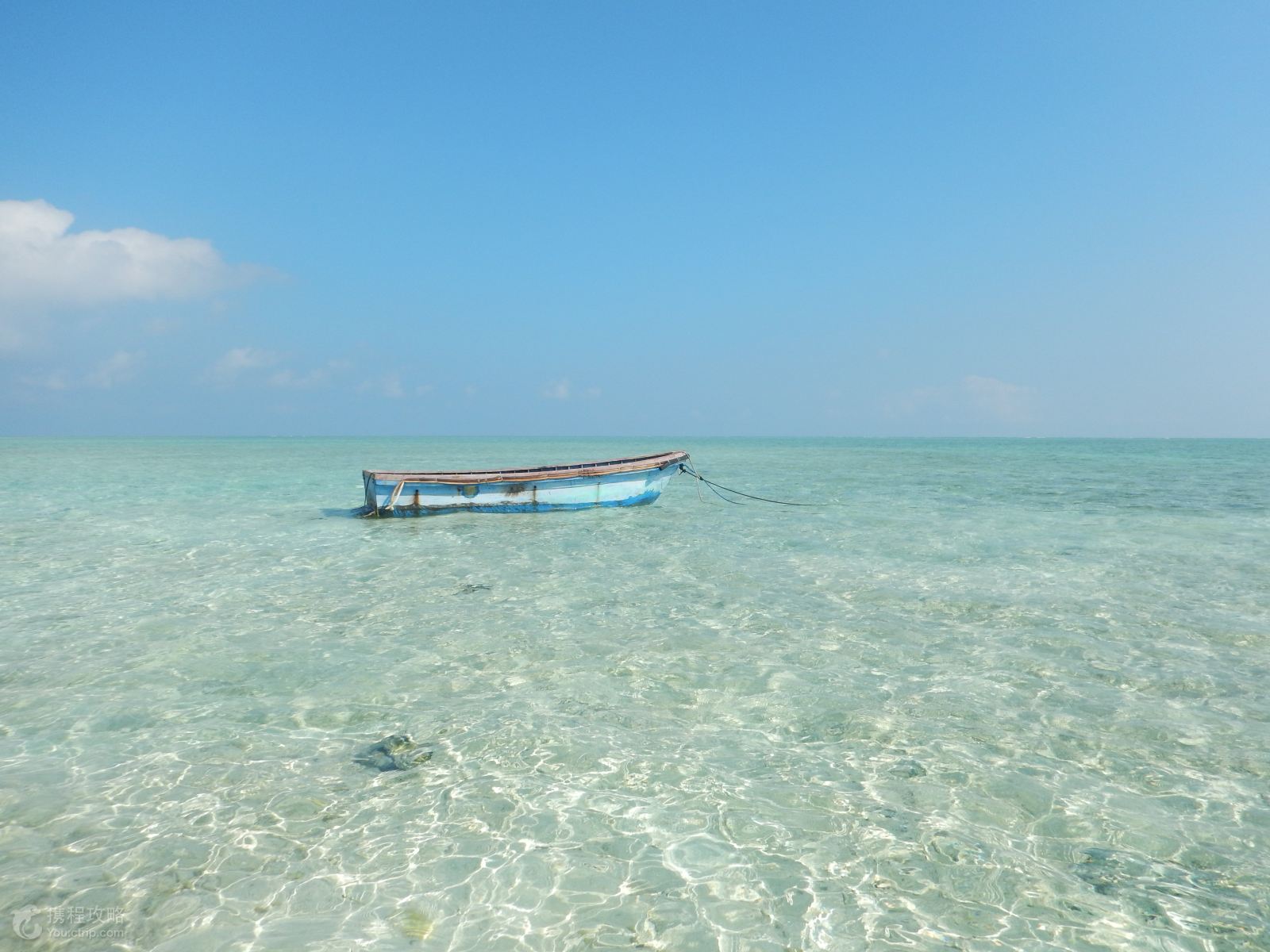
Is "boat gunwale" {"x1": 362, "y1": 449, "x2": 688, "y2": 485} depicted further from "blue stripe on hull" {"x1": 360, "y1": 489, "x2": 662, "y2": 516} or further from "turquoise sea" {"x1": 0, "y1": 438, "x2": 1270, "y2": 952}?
"turquoise sea" {"x1": 0, "y1": 438, "x2": 1270, "y2": 952}

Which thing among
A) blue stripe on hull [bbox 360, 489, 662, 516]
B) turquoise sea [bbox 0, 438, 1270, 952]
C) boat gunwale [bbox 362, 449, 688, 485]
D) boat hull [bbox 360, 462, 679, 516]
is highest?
boat gunwale [bbox 362, 449, 688, 485]

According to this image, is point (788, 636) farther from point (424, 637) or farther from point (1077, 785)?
point (424, 637)

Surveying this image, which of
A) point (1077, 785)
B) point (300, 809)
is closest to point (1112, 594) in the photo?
point (1077, 785)

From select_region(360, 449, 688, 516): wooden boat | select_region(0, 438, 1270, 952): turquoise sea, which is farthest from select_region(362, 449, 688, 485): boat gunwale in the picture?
select_region(0, 438, 1270, 952): turquoise sea

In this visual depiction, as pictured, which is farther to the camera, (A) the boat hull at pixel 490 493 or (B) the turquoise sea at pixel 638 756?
(A) the boat hull at pixel 490 493

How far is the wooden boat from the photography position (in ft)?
70.8

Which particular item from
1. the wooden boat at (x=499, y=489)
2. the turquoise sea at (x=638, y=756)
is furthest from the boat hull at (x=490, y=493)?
the turquoise sea at (x=638, y=756)

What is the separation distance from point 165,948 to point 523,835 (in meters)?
2.14

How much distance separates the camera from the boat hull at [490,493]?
21594 millimetres

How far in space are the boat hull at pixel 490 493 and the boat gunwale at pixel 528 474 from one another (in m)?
0.03

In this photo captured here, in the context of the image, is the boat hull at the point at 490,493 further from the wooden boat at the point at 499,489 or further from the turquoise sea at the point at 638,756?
the turquoise sea at the point at 638,756

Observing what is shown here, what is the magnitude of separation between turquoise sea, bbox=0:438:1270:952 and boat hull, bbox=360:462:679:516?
6.67m

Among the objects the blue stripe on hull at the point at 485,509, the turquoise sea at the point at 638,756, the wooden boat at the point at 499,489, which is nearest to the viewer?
the turquoise sea at the point at 638,756

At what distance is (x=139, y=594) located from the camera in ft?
40.8
